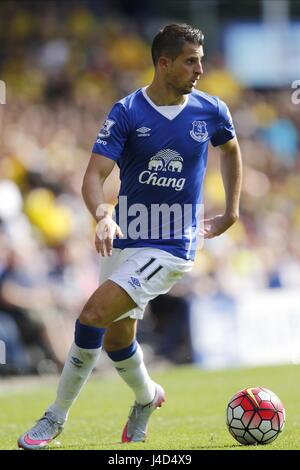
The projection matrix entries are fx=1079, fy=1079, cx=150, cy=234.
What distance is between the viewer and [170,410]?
31.5 ft

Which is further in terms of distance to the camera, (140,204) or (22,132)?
(22,132)

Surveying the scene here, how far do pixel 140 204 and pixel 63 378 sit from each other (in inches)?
49.3

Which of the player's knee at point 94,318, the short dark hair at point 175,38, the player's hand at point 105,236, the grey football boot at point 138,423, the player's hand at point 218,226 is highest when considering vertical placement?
the short dark hair at point 175,38

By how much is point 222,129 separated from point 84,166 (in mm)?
8972

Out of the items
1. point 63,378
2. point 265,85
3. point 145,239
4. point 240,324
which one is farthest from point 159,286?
point 265,85

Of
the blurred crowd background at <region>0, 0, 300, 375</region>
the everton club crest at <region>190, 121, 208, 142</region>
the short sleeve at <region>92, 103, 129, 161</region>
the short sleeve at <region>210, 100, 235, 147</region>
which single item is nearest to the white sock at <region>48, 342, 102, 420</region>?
the short sleeve at <region>92, 103, 129, 161</region>

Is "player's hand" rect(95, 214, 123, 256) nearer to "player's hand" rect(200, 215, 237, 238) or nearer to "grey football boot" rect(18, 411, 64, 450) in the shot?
"player's hand" rect(200, 215, 237, 238)

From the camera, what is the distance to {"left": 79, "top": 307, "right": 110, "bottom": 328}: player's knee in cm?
680

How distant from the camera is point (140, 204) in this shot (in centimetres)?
715

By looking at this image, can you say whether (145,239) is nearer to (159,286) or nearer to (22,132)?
(159,286)

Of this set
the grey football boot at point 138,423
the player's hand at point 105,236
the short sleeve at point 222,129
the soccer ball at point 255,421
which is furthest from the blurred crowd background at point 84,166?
the player's hand at point 105,236

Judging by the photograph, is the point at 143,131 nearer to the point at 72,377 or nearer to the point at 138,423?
the point at 72,377

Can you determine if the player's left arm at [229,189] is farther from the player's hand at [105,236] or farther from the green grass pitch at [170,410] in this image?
the green grass pitch at [170,410]

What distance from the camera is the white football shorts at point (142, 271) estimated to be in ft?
22.7
